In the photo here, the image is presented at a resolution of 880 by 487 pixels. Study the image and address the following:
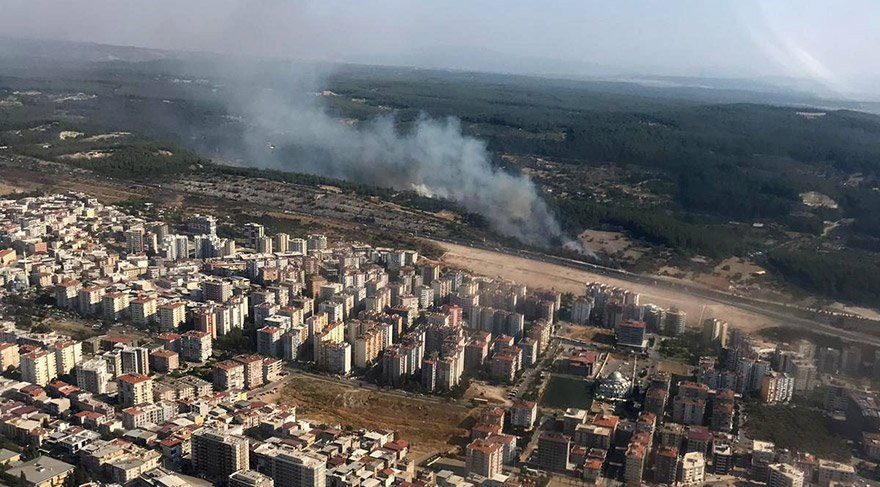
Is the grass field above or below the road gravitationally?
below

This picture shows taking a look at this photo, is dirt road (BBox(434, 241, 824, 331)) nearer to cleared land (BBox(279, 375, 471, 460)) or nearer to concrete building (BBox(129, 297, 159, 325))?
cleared land (BBox(279, 375, 471, 460))

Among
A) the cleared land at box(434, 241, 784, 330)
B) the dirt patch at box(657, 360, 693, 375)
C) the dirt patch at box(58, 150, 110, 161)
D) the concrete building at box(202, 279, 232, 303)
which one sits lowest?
the dirt patch at box(657, 360, 693, 375)

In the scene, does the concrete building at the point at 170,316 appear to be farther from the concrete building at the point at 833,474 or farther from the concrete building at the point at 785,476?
the concrete building at the point at 833,474

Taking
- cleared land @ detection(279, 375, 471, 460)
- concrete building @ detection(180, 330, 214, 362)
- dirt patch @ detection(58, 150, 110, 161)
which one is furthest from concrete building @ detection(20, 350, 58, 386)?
dirt patch @ detection(58, 150, 110, 161)

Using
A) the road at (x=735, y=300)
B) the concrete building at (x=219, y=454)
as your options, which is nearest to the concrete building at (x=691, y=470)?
the concrete building at (x=219, y=454)

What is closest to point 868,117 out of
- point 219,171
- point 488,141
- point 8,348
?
point 488,141

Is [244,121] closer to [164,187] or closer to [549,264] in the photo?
[164,187]
